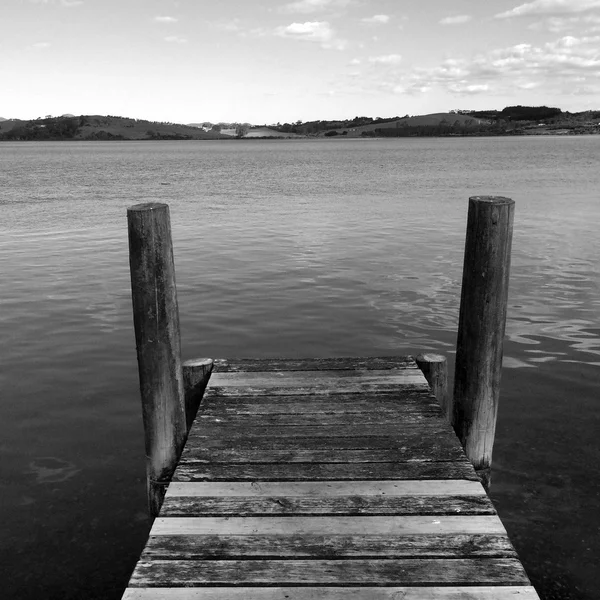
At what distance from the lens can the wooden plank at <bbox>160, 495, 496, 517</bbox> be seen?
4.23 meters

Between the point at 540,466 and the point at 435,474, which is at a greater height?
the point at 435,474

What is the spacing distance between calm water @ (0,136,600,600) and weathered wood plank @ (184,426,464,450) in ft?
5.45

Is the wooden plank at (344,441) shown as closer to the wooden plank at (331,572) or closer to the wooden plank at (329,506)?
the wooden plank at (329,506)

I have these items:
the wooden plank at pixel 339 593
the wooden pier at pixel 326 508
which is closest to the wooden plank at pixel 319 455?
the wooden pier at pixel 326 508

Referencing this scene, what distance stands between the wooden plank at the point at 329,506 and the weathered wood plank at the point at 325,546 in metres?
0.27

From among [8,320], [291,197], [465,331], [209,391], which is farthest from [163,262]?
[291,197]

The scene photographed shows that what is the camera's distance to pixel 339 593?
3.49 m

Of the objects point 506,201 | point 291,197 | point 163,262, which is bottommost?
point 291,197

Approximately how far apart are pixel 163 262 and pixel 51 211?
96.3 ft

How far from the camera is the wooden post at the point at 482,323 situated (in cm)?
517

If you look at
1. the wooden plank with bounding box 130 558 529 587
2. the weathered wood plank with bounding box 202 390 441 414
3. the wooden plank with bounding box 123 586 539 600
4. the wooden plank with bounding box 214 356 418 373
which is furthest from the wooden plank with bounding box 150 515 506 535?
the wooden plank with bounding box 214 356 418 373

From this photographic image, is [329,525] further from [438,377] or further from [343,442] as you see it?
[438,377]

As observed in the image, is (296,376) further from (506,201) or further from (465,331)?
(506,201)

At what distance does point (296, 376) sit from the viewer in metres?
6.66
